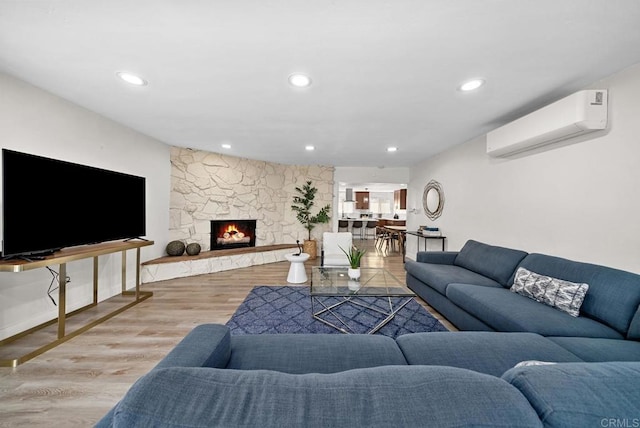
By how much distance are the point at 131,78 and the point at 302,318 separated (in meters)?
2.78

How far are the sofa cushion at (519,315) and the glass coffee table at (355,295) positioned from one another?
515mm

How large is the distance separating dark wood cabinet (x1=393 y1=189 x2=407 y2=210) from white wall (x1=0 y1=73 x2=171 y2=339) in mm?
8466

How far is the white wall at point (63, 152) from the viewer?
7.16ft

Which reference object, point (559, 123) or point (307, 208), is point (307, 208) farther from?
point (559, 123)

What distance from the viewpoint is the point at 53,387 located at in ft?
5.44

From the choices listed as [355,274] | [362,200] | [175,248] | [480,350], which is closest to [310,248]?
[175,248]

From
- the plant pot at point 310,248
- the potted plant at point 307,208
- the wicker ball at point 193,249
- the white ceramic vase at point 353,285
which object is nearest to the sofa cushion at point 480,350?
the white ceramic vase at point 353,285

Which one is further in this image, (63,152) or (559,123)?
(63,152)

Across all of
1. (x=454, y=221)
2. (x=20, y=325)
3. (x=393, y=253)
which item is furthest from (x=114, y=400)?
(x=393, y=253)

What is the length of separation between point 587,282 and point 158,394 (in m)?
2.85

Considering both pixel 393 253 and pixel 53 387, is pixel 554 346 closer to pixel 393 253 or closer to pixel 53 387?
pixel 53 387

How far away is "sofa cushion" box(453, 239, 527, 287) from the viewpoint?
2.67m

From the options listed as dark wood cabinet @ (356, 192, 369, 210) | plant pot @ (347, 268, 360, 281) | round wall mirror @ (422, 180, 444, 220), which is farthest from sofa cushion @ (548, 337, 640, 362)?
dark wood cabinet @ (356, 192, 369, 210)

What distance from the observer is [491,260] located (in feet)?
9.55
